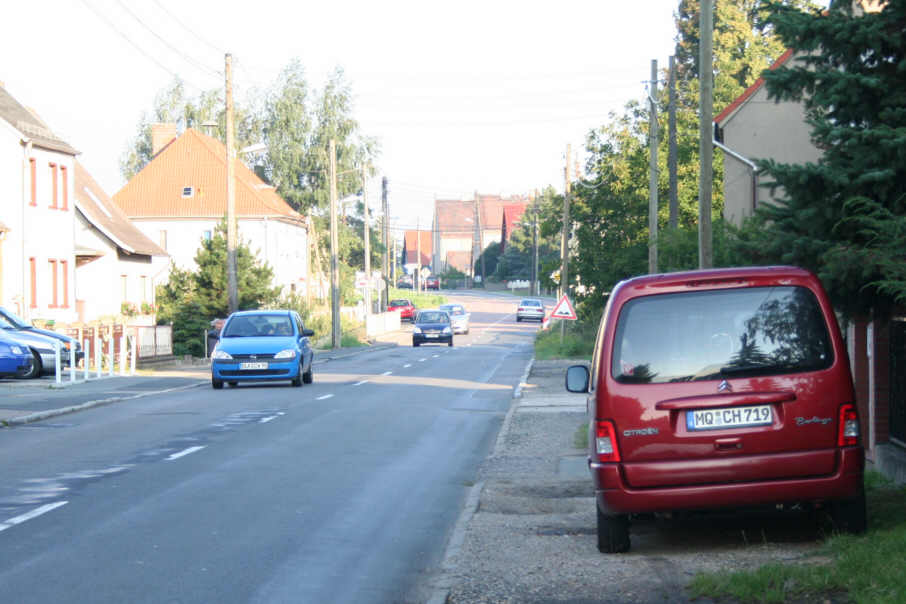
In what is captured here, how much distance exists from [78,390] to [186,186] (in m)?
52.7

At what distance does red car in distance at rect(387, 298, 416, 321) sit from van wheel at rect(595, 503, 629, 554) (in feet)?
270

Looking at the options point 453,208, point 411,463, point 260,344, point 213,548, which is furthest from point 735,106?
point 453,208

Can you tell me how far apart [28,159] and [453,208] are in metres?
146

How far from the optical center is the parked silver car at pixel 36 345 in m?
25.9

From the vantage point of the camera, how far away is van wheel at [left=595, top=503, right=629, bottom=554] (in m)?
7.75

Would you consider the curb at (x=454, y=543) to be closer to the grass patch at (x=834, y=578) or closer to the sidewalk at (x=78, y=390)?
the grass patch at (x=834, y=578)

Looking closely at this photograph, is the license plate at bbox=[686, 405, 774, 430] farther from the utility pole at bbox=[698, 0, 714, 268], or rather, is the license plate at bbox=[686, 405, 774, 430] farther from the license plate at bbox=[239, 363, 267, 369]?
the license plate at bbox=[239, 363, 267, 369]

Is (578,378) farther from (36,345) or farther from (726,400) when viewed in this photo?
(36,345)

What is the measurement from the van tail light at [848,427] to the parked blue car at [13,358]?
71.1ft

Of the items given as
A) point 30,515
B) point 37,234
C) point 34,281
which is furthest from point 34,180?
point 30,515

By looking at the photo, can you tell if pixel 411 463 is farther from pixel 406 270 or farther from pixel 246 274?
pixel 406 270

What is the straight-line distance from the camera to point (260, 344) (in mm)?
24766

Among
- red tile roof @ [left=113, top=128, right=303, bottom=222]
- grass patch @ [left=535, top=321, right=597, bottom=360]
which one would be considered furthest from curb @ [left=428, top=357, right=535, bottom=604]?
red tile roof @ [left=113, top=128, right=303, bottom=222]

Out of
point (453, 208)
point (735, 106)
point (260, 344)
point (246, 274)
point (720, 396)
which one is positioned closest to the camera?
point (720, 396)
